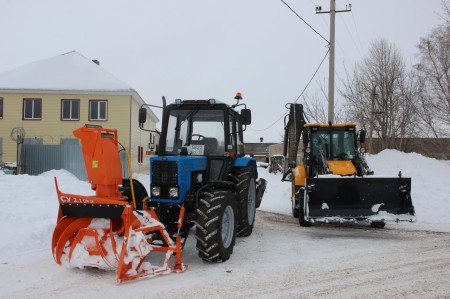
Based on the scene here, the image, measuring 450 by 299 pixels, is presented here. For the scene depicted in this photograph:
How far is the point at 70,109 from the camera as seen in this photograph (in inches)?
929

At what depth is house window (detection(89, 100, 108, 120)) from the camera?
2356cm

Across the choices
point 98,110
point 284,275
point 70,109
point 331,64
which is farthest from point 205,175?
point 70,109

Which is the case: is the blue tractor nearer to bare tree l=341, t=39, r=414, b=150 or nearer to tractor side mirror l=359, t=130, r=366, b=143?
tractor side mirror l=359, t=130, r=366, b=143

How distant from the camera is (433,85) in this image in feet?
77.4

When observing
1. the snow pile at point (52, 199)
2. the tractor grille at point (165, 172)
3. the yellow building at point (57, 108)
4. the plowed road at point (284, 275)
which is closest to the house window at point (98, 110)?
the yellow building at point (57, 108)

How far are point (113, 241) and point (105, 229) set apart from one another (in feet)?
0.71

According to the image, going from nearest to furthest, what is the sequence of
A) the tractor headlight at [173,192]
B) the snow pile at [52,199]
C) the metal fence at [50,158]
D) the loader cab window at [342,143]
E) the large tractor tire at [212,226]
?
the large tractor tire at [212,226], the tractor headlight at [173,192], the snow pile at [52,199], the loader cab window at [342,143], the metal fence at [50,158]

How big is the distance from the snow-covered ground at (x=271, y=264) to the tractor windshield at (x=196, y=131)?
162cm

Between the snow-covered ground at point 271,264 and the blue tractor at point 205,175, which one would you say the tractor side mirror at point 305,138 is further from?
the blue tractor at point 205,175

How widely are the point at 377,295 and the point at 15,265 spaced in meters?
4.51

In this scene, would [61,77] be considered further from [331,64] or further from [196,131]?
[196,131]

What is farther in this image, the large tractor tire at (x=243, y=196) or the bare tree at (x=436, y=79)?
the bare tree at (x=436, y=79)

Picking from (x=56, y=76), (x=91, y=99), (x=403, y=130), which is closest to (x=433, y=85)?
(x=403, y=130)

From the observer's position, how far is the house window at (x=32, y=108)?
23375 millimetres
